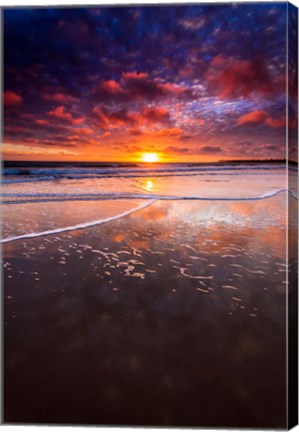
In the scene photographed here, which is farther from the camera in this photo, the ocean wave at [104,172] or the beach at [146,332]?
the ocean wave at [104,172]

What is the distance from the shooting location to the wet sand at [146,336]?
3.48 ft

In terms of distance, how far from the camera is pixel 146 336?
4.12ft

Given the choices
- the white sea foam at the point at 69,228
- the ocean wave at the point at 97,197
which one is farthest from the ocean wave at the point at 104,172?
the white sea foam at the point at 69,228

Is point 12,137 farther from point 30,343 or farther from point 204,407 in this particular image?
point 204,407

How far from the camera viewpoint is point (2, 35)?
144 centimetres

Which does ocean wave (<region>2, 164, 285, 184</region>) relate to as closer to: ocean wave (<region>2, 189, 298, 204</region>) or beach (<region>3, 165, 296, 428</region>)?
ocean wave (<region>2, 189, 298, 204</region>)

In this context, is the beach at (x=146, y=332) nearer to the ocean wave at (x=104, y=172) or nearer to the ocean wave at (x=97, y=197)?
the ocean wave at (x=97, y=197)

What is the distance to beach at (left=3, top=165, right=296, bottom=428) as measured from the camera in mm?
1060

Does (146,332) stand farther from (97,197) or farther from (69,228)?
(97,197)

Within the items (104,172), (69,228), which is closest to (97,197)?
(69,228)

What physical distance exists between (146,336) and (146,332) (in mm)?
19

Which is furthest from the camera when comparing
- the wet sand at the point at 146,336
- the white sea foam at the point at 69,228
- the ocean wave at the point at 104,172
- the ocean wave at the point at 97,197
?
the ocean wave at the point at 104,172

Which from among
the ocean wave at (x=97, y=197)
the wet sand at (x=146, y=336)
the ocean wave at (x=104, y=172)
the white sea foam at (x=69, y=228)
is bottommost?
the wet sand at (x=146, y=336)

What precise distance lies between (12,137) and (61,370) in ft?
4.86
